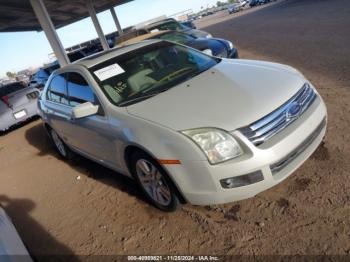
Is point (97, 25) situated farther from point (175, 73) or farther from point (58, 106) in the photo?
point (175, 73)

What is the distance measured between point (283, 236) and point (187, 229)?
2.94ft

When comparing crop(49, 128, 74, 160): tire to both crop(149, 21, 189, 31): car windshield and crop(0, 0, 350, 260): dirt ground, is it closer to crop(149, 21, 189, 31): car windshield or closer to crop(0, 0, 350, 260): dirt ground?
crop(0, 0, 350, 260): dirt ground

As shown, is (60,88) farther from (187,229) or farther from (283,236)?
(283,236)

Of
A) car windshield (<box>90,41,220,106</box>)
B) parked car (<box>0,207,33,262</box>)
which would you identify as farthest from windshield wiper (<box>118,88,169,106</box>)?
parked car (<box>0,207,33,262</box>)

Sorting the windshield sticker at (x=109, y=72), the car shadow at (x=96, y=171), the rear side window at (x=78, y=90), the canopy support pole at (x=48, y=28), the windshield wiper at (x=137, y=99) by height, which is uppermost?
the canopy support pole at (x=48, y=28)

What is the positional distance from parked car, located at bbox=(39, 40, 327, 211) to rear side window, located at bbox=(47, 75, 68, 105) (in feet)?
1.09

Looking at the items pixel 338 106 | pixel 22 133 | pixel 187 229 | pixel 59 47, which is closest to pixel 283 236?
pixel 187 229

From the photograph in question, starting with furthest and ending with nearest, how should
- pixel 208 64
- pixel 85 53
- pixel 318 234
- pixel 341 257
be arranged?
pixel 85 53 < pixel 208 64 < pixel 318 234 < pixel 341 257

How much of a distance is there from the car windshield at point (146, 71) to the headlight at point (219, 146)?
1029mm

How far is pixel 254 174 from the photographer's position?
9.07 ft

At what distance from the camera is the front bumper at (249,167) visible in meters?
2.73

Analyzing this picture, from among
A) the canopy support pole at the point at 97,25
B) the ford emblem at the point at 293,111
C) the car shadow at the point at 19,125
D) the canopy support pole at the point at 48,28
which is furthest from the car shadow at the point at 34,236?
the canopy support pole at the point at 97,25

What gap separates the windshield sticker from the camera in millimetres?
3883

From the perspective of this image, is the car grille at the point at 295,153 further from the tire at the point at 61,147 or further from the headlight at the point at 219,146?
the tire at the point at 61,147
